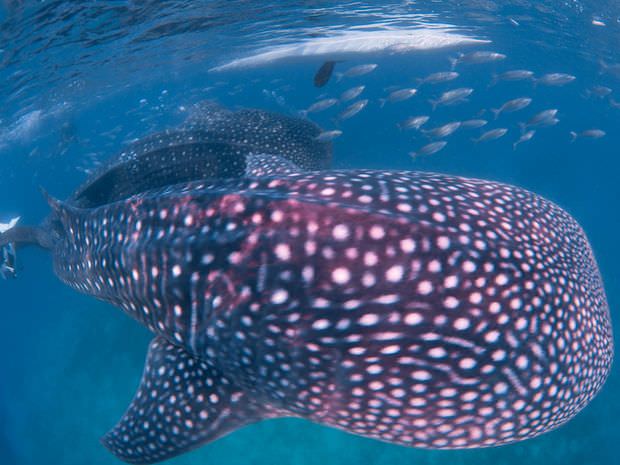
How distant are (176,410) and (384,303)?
2.53 m

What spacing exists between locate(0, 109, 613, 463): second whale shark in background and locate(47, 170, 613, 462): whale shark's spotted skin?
0.01 meters

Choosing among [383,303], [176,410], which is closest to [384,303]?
[383,303]

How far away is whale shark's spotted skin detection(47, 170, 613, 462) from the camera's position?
2.78 metres

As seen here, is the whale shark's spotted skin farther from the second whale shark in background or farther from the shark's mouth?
the shark's mouth

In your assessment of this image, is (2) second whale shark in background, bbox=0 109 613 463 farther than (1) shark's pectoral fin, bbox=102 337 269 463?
Answer: No

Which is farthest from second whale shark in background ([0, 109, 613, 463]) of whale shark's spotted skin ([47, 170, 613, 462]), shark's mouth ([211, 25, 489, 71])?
shark's mouth ([211, 25, 489, 71])

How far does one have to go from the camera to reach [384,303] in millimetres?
2773

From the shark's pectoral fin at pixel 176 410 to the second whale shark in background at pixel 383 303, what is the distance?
0.04 m

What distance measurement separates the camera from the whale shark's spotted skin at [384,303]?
2779mm

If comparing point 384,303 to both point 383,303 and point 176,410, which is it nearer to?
point 383,303

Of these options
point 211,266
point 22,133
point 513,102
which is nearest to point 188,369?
point 211,266

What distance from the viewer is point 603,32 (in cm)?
2033

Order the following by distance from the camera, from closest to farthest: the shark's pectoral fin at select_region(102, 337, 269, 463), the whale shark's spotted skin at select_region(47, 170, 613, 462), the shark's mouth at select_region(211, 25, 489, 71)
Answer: the whale shark's spotted skin at select_region(47, 170, 613, 462) < the shark's pectoral fin at select_region(102, 337, 269, 463) < the shark's mouth at select_region(211, 25, 489, 71)

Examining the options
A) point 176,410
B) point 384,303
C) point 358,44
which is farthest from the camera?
point 358,44
